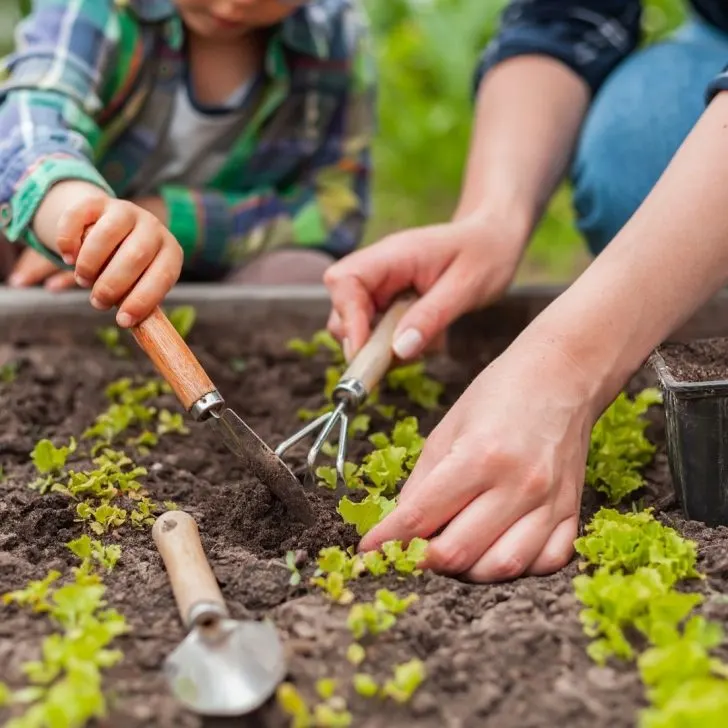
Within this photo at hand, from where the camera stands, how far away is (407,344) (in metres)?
2.11

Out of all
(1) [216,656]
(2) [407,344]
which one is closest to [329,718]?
(1) [216,656]

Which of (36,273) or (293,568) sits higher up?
(293,568)

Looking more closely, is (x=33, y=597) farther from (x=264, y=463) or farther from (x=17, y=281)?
(x=17, y=281)

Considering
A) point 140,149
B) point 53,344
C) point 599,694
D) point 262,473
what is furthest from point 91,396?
point 599,694

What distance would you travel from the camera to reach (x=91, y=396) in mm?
2445

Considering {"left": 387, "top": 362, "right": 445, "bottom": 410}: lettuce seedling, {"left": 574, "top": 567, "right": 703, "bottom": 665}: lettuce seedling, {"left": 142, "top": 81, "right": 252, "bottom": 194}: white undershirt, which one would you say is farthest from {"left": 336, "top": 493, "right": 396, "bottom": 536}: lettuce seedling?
{"left": 142, "top": 81, "right": 252, "bottom": 194}: white undershirt

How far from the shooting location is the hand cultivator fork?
187 centimetres

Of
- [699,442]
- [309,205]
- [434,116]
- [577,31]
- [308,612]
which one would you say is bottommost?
[434,116]

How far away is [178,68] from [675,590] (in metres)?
2.08

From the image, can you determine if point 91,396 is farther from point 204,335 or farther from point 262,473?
point 262,473

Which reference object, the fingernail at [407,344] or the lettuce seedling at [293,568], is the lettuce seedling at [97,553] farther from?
the fingernail at [407,344]

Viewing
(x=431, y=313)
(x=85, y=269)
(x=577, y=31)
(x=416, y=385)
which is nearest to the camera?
(x=85, y=269)

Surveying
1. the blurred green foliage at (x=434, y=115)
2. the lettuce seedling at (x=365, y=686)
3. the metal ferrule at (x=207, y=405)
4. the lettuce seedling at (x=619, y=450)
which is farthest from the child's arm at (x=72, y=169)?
the blurred green foliage at (x=434, y=115)

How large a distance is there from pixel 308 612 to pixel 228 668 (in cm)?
20
